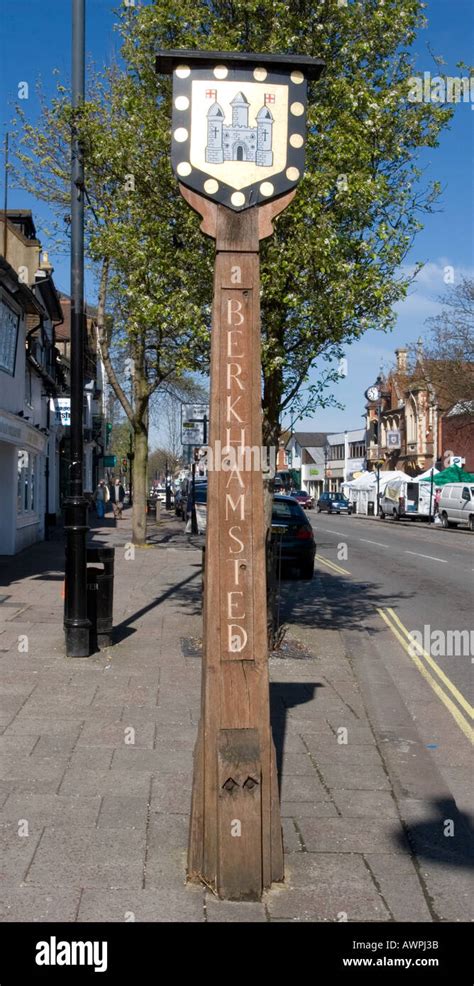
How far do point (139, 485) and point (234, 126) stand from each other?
20067 mm

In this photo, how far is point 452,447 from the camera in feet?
208

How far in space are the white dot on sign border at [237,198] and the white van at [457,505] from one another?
3809 centimetres

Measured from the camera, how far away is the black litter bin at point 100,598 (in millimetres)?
10258

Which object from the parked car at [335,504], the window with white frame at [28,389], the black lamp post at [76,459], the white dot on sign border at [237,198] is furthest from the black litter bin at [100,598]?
the parked car at [335,504]

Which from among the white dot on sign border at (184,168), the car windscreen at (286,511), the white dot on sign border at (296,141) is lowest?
the car windscreen at (286,511)

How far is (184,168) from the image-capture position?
15.6 feet

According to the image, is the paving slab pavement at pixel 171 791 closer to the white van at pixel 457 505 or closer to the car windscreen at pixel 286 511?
the car windscreen at pixel 286 511

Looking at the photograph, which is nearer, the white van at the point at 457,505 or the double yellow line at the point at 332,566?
the double yellow line at the point at 332,566

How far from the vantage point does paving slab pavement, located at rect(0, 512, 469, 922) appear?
177 inches

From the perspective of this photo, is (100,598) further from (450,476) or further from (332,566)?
(450,476)

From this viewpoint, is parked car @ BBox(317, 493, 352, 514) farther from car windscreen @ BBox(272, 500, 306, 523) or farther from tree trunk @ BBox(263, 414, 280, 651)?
tree trunk @ BBox(263, 414, 280, 651)

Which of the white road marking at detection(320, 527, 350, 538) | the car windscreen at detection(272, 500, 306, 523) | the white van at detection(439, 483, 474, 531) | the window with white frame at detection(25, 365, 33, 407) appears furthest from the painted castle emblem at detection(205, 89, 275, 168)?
the white van at detection(439, 483, 474, 531)

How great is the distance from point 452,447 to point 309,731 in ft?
189

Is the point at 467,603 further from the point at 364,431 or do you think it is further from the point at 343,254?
the point at 364,431
